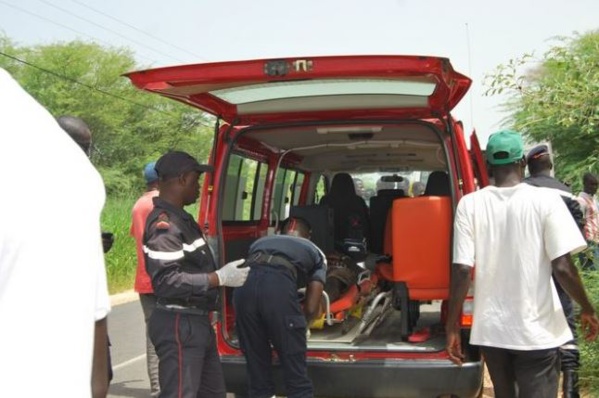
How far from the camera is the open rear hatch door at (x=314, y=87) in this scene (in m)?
3.78

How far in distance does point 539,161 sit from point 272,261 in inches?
76.7

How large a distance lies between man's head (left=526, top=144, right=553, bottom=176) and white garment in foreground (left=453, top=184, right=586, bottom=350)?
1.36 metres

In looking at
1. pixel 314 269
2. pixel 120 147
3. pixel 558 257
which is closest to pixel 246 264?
pixel 314 269

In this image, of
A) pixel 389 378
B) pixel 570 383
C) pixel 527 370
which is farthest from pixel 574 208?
pixel 389 378

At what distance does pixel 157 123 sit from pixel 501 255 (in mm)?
31015

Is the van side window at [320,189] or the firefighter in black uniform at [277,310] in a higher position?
the van side window at [320,189]

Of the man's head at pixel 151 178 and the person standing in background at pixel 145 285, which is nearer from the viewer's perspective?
the person standing in background at pixel 145 285

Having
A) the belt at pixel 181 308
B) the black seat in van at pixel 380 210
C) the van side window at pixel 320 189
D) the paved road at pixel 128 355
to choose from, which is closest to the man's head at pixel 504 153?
the belt at pixel 181 308

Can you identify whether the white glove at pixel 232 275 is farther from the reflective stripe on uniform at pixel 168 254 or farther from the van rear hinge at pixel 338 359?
the van rear hinge at pixel 338 359

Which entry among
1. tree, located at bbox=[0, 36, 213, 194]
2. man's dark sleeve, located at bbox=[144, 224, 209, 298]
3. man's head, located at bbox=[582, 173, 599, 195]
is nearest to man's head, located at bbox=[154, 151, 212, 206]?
man's dark sleeve, located at bbox=[144, 224, 209, 298]

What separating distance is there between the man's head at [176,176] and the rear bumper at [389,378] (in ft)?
3.91

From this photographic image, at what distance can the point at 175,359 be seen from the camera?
379 centimetres

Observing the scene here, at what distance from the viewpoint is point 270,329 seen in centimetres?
428

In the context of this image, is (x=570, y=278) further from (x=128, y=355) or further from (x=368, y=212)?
(x=128, y=355)
